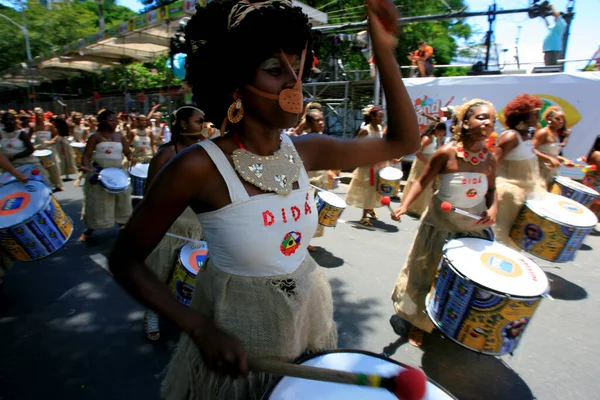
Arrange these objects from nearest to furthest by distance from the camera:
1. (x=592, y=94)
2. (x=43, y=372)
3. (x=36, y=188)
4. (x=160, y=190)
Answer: (x=160, y=190) → (x=43, y=372) → (x=36, y=188) → (x=592, y=94)

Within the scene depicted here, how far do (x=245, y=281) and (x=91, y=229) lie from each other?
5.47 meters

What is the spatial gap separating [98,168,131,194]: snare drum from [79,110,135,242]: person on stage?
0.16 m

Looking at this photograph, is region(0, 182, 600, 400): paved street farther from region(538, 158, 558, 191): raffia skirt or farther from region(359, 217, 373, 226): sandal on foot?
region(359, 217, 373, 226): sandal on foot

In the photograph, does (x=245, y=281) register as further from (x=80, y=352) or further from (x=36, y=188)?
(x=36, y=188)

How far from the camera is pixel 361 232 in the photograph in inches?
260

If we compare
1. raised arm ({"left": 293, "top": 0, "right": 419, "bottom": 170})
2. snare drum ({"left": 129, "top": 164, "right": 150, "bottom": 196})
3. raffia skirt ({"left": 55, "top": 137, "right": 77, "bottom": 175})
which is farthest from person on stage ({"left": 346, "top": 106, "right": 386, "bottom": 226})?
raffia skirt ({"left": 55, "top": 137, "right": 77, "bottom": 175})

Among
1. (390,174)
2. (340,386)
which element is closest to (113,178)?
(390,174)

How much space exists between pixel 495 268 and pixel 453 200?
2.62 ft

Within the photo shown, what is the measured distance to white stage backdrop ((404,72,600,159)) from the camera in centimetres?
866

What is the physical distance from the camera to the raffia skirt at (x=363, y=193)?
698 cm

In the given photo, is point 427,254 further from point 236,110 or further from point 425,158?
point 425,158

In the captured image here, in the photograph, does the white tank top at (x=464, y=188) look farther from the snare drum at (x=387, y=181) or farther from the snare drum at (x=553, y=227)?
the snare drum at (x=387, y=181)

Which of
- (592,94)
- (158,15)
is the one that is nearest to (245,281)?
(592,94)

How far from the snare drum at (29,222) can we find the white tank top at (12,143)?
12.0 feet
